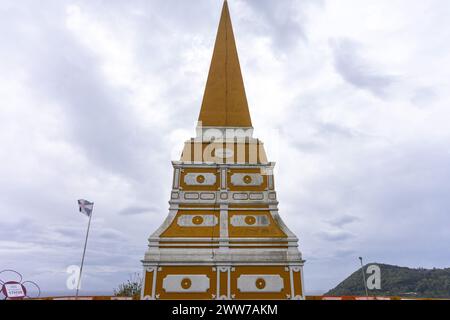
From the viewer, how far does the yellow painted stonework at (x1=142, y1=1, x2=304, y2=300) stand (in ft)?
52.7

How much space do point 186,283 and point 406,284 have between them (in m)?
51.8

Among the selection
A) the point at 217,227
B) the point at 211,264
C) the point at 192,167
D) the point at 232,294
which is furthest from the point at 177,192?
the point at 232,294

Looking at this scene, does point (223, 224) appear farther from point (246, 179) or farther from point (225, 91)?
point (225, 91)

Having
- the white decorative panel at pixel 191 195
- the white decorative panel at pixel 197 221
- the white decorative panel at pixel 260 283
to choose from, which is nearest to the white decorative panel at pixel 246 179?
the white decorative panel at pixel 191 195

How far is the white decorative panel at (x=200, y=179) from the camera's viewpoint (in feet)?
63.7

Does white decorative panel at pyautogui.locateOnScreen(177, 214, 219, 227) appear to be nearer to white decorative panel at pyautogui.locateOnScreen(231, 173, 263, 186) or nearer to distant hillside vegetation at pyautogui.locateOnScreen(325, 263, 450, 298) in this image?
white decorative panel at pyautogui.locateOnScreen(231, 173, 263, 186)

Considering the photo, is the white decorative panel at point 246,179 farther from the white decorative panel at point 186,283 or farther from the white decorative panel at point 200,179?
the white decorative panel at point 186,283

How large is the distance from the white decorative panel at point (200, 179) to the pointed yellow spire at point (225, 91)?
3.89 m

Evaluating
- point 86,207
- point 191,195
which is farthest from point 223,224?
point 86,207

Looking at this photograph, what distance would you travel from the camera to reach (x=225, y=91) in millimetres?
22859
